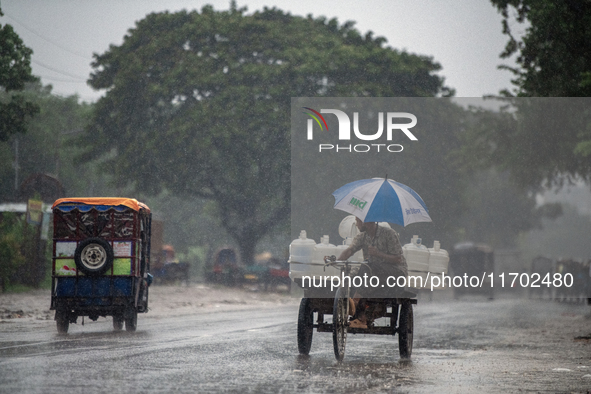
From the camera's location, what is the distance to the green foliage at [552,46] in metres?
19.2

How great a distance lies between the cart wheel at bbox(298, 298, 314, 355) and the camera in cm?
1103

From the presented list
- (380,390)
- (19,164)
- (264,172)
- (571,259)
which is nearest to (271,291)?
(264,172)

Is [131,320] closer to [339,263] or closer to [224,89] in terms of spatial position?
[339,263]

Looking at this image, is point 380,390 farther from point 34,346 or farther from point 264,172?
point 264,172

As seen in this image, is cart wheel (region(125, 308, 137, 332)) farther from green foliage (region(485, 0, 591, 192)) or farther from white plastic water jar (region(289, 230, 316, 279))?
green foliage (region(485, 0, 591, 192))

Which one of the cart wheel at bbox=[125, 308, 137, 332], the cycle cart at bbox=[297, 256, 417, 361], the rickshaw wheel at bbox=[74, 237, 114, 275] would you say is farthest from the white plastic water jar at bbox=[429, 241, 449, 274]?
the cart wheel at bbox=[125, 308, 137, 332]

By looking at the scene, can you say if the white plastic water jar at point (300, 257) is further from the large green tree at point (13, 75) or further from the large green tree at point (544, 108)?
the large green tree at point (13, 75)

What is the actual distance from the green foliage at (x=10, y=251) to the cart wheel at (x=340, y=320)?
17103 millimetres

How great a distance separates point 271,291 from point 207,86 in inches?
416

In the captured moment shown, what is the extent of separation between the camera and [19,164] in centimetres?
5516

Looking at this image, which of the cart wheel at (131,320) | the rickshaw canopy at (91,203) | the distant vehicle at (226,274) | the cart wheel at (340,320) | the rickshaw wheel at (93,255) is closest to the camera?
the cart wheel at (340,320)

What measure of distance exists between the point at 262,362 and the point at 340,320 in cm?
112

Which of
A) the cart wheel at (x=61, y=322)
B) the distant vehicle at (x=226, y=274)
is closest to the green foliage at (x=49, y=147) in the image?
the distant vehicle at (x=226, y=274)

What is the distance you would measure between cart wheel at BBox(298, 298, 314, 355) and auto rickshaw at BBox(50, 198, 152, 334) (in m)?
4.76
